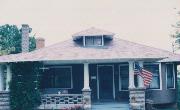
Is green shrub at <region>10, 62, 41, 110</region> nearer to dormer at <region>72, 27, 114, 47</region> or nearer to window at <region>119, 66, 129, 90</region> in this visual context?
dormer at <region>72, 27, 114, 47</region>

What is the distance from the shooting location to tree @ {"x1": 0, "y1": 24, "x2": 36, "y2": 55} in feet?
166

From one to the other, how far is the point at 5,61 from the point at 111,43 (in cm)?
865

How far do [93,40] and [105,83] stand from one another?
11.2 ft

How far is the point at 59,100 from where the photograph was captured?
69.9 feet

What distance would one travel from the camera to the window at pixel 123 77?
955 inches

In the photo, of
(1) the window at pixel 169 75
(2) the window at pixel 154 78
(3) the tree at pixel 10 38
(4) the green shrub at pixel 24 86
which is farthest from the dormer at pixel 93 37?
(3) the tree at pixel 10 38

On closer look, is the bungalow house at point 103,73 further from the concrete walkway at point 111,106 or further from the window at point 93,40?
the concrete walkway at point 111,106

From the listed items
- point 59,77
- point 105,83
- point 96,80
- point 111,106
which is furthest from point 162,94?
point 59,77

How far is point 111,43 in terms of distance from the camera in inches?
1027

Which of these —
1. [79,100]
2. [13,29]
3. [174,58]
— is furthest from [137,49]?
[13,29]

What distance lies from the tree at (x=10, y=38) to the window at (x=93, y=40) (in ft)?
80.4

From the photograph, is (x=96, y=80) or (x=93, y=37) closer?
(x=96, y=80)

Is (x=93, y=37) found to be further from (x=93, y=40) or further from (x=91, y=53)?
(x=91, y=53)

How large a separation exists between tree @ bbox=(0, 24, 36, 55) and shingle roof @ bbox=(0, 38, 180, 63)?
25.1m
